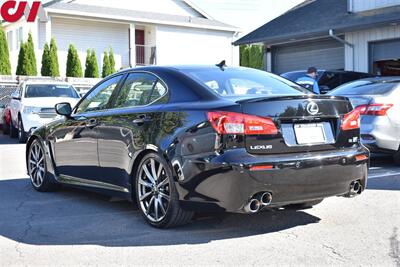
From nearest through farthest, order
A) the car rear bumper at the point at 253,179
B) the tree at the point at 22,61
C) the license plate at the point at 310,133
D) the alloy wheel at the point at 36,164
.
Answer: the car rear bumper at the point at 253,179 < the license plate at the point at 310,133 < the alloy wheel at the point at 36,164 < the tree at the point at 22,61

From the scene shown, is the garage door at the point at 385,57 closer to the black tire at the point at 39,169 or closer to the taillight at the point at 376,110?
the taillight at the point at 376,110

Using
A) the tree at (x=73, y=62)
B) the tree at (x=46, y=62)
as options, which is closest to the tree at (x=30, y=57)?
the tree at (x=46, y=62)

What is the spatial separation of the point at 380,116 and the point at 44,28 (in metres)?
22.5

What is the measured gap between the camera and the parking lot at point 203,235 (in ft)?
14.9

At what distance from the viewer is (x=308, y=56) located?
20766mm

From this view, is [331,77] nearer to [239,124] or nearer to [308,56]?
[308,56]

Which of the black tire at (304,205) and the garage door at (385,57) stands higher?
the garage door at (385,57)

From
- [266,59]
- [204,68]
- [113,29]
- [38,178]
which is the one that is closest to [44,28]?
[113,29]

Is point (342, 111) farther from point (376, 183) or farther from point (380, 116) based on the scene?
point (380, 116)

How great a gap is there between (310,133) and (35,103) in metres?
11.4

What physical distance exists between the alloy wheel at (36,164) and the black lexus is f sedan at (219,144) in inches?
54.8

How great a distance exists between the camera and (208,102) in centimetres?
515

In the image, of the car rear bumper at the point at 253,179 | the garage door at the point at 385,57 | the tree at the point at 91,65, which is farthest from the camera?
the tree at the point at 91,65

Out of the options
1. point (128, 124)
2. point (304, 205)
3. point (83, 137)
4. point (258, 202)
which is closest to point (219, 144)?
point (258, 202)
